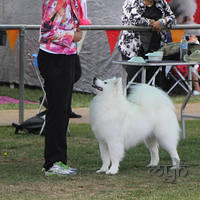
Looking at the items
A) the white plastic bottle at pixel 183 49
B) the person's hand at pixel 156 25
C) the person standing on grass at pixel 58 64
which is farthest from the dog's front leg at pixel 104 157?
the white plastic bottle at pixel 183 49

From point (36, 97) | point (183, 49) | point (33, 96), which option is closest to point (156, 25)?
point (183, 49)

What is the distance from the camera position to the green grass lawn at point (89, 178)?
15.8 ft

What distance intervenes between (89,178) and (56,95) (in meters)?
0.88

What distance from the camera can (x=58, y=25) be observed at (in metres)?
5.34

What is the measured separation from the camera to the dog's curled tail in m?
5.87

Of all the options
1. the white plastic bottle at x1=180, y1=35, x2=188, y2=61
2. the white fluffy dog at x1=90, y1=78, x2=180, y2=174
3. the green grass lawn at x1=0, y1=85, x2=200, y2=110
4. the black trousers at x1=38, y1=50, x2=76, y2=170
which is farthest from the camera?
the green grass lawn at x1=0, y1=85, x2=200, y2=110

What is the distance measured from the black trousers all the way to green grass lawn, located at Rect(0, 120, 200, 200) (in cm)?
28

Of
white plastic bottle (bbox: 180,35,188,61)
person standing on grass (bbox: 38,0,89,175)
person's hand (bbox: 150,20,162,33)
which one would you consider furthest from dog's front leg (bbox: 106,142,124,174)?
white plastic bottle (bbox: 180,35,188,61)

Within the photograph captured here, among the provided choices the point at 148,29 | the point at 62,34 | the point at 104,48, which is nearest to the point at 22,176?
the point at 62,34

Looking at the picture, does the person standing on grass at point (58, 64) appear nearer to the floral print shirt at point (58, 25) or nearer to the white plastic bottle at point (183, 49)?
the floral print shirt at point (58, 25)

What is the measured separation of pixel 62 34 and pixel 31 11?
8.58m

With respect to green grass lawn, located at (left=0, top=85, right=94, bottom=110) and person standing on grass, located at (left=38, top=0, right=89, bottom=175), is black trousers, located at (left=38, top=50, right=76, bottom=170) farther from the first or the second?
green grass lawn, located at (left=0, top=85, right=94, bottom=110)

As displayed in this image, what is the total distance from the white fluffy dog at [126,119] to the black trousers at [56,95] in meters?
0.35

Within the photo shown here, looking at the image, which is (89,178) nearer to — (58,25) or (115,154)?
(115,154)
